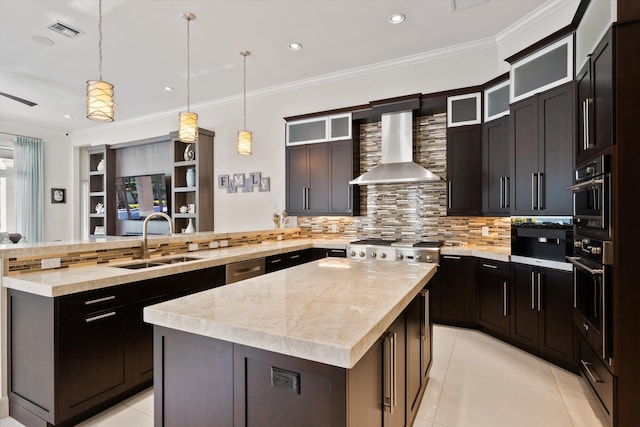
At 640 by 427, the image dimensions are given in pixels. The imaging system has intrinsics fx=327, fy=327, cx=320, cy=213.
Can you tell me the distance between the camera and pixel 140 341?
2482 mm

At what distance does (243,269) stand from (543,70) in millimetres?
3520

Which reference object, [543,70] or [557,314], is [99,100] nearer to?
[543,70]

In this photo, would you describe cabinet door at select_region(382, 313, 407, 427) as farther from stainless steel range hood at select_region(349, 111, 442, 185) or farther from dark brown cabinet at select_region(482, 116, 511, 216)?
stainless steel range hood at select_region(349, 111, 442, 185)

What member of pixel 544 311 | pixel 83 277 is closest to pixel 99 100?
pixel 83 277

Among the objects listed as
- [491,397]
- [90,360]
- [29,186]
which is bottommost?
[491,397]

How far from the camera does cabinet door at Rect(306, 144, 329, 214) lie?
489cm

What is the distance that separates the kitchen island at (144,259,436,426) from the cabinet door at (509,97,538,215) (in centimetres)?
226

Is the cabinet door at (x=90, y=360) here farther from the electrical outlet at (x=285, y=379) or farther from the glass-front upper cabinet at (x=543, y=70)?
the glass-front upper cabinet at (x=543, y=70)

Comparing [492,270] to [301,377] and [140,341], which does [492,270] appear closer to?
[301,377]

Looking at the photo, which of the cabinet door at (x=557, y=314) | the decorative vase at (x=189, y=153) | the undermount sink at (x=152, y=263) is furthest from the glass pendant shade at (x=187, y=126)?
the cabinet door at (x=557, y=314)

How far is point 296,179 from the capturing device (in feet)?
16.8

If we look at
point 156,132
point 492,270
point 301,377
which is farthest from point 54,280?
point 156,132

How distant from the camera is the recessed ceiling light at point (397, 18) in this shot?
3.51m

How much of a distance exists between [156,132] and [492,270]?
6798 millimetres
